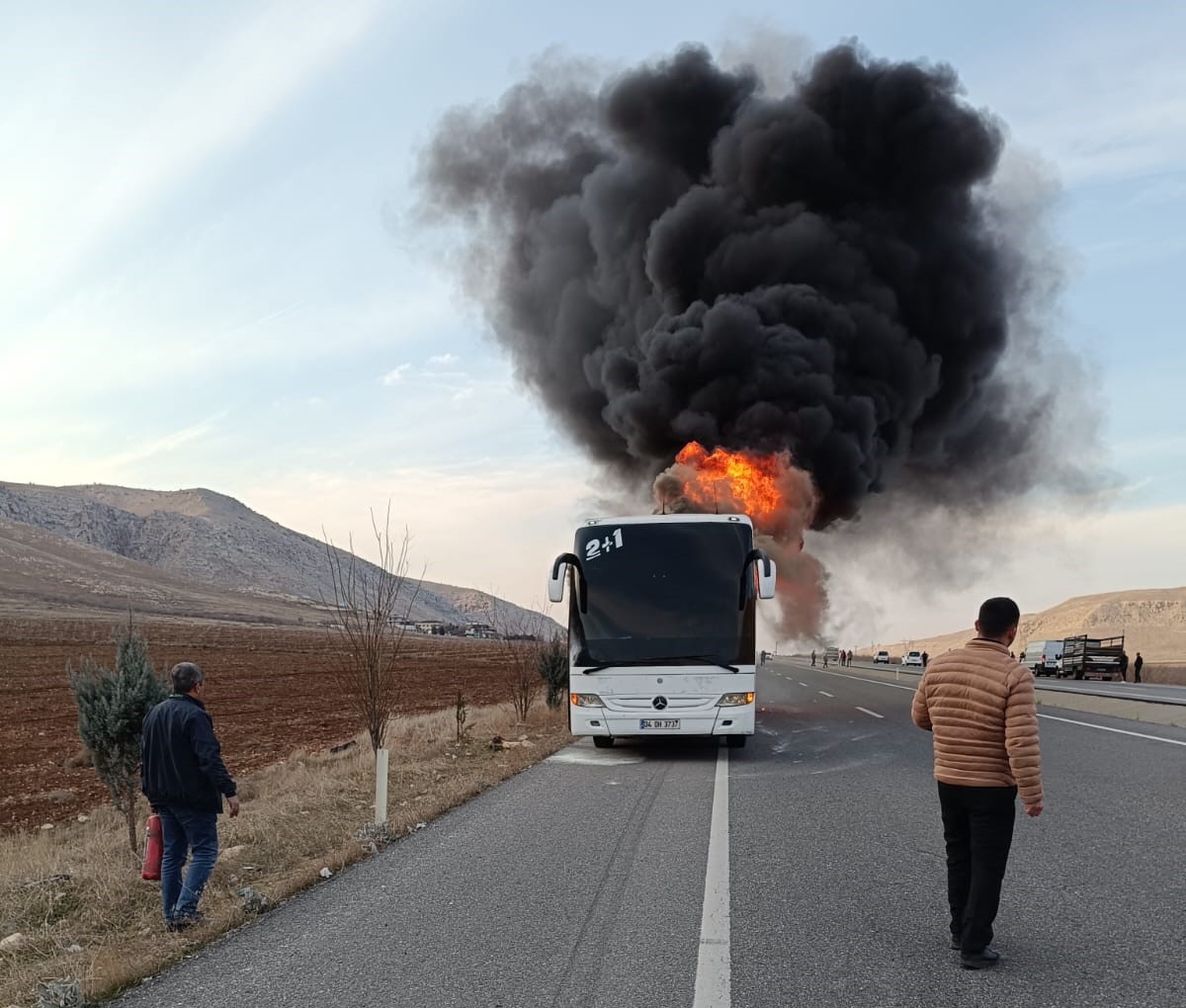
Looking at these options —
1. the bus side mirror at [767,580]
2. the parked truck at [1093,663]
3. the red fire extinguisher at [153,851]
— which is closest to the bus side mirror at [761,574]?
the bus side mirror at [767,580]

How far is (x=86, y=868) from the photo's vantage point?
25.1 feet

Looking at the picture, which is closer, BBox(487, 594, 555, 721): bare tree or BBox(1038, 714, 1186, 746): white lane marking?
BBox(1038, 714, 1186, 746): white lane marking

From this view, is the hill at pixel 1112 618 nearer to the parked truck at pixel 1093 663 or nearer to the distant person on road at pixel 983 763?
the parked truck at pixel 1093 663

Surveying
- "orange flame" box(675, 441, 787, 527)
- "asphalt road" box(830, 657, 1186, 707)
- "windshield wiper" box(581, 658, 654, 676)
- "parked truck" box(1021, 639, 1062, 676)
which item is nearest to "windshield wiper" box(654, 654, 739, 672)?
"windshield wiper" box(581, 658, 654, 676)

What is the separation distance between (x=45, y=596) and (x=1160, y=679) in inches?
4051

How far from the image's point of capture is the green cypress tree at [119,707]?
27.9 feet

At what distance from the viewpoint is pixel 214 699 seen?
3212 cm

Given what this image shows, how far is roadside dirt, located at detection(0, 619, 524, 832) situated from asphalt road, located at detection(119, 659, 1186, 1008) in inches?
200

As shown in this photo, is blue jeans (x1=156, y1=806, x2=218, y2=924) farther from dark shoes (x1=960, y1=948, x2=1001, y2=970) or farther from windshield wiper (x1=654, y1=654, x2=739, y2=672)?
windshield wiper (x1=654, y1=654, x2=739, y2=672)

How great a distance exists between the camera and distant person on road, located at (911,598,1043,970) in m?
4.32

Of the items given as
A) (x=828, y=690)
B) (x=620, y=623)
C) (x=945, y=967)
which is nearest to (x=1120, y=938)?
(x=945, y=967)

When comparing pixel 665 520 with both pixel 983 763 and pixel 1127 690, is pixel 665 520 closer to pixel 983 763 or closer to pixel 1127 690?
pixel 983 763

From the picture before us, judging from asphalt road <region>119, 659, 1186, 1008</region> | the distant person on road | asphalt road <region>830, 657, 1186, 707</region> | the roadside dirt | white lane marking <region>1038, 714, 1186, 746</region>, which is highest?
the distant person on road

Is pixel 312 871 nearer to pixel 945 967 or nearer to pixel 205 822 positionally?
pixel 205 822
